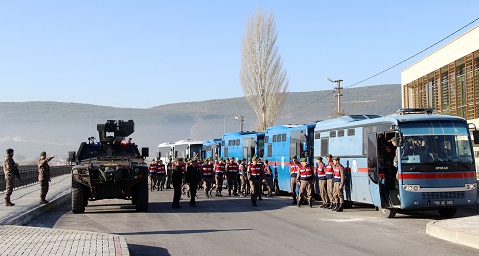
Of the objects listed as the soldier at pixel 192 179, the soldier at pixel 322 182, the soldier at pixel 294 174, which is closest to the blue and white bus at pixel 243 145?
the soldier at pixel 294 174

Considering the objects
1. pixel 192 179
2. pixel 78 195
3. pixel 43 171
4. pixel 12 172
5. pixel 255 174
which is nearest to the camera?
pixel 12 172

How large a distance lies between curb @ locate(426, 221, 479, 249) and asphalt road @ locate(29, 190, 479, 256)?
214mm

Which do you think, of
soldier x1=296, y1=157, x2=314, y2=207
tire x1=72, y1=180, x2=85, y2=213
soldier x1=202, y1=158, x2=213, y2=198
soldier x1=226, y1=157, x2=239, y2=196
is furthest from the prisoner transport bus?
soldier x1=226, y1=157, x2=239, y2=196

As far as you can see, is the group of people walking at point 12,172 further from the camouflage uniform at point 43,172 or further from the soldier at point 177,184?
the soldier at point 177,184

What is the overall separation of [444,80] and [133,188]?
2400cm

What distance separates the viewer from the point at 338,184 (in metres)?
21.9

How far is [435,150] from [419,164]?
0.65 metres

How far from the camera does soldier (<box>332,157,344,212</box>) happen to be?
21.6 meters

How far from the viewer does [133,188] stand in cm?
2233

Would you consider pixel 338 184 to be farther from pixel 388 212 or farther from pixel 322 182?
pixel 388 212

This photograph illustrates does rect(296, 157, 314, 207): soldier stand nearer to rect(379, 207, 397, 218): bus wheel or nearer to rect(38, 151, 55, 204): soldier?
rect(379, 207, 397, 218): bus wheel

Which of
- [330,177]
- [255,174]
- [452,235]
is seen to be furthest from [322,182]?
[452,235]

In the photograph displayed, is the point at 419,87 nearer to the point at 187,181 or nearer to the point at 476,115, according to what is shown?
the point at 476,115

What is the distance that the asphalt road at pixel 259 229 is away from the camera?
12906 mm
